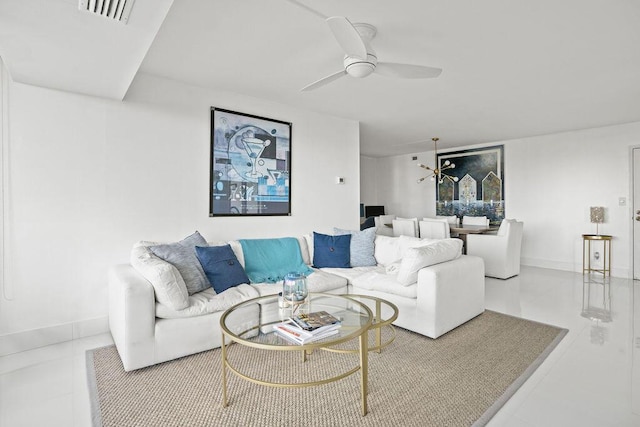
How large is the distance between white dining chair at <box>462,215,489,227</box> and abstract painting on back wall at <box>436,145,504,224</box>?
0.39m

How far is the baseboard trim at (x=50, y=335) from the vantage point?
2535 millimetres

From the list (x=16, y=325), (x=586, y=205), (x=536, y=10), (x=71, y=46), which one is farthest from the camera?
(x=586, y=205)

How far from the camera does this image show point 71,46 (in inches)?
77.5

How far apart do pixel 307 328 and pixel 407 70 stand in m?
1.92

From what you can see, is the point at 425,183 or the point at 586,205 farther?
the point at 425,183

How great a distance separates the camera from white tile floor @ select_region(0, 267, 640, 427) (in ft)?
5.75

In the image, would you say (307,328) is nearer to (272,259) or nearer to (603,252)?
(272,259)

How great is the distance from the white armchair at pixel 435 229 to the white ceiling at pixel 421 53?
Answer: 180 centimetres

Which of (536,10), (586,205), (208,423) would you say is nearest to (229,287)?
(208,423)

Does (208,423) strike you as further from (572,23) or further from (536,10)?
(572,23)

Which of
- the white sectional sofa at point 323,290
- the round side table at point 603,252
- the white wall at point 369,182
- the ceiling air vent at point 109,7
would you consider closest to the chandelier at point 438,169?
the white wall at point 369,182

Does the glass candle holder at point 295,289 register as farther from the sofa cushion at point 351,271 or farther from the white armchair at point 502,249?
the white armchair at point 502,249

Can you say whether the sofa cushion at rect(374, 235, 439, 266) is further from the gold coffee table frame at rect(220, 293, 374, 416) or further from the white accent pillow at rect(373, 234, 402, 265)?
the gold coffee table frame at rect(220, 293, 374, 416)

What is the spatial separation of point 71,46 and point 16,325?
217cm
